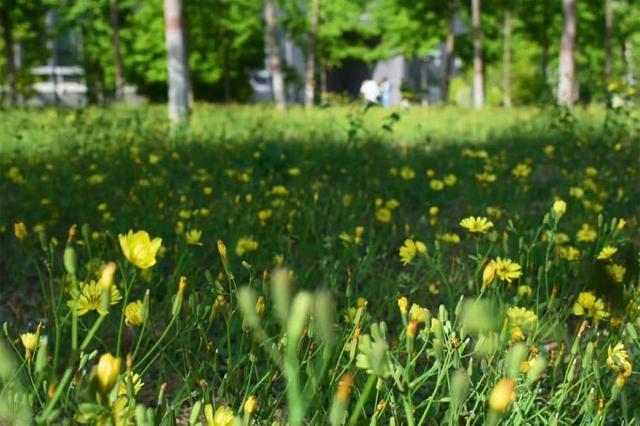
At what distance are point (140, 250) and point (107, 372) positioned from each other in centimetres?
42

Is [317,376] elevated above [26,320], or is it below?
above

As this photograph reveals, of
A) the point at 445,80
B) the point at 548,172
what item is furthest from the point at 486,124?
the point at 445,80

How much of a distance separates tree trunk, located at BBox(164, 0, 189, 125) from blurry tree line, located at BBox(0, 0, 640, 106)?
12.2 m

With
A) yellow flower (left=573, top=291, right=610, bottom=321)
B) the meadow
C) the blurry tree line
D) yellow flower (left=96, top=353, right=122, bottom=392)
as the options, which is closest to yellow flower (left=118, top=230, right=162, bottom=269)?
the meadow

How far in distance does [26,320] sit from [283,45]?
1581 inches

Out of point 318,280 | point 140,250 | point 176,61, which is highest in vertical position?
point 176,61

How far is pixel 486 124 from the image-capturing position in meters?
10.7

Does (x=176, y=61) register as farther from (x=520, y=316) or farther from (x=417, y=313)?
(x=417, y=313)

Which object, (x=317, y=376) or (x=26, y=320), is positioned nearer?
(x=317, y=376)

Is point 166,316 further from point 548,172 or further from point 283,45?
point 283,45

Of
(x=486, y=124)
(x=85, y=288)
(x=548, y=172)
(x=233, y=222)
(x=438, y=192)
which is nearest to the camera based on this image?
(x=85, y=288)

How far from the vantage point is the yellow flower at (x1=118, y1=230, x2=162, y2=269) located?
122 cm

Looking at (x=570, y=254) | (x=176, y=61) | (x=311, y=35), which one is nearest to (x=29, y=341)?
(x=570, y=254)

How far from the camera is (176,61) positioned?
11.1 meters
